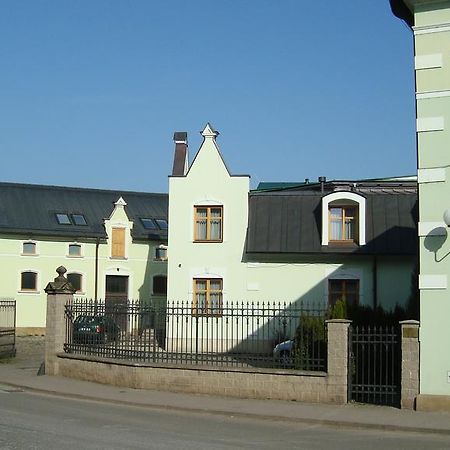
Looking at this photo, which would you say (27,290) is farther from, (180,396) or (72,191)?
(180,396)

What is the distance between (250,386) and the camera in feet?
56.6

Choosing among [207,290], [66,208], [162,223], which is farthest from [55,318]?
[162,223]

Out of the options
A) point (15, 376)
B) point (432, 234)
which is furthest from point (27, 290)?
point (432, 234)

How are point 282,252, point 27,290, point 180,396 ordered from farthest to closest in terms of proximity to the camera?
1. point 27,290
2. point 282,252
3. point 180,396

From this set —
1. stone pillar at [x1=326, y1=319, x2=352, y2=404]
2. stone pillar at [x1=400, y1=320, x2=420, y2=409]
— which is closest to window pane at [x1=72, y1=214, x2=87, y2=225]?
stone pillar at [x1=326, y1=319, x2=352, y2=404]

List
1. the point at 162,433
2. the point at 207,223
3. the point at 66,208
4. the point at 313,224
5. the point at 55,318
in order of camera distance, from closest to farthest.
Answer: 1. the point at 162,433
2. the point at 55,318
3. the point at 313,224
4. the point at 207,223
5. the point at 66,208

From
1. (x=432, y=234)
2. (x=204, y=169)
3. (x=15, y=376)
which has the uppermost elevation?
(x=204, y=169)

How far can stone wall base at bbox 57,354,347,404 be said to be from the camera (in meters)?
16.6

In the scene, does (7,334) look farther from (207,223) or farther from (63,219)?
(63,219)

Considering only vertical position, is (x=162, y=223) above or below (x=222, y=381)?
above

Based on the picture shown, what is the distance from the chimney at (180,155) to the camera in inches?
1436

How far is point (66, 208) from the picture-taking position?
52.3 metres

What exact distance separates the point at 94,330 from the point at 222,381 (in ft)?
14.7

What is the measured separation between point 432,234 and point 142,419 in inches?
260
